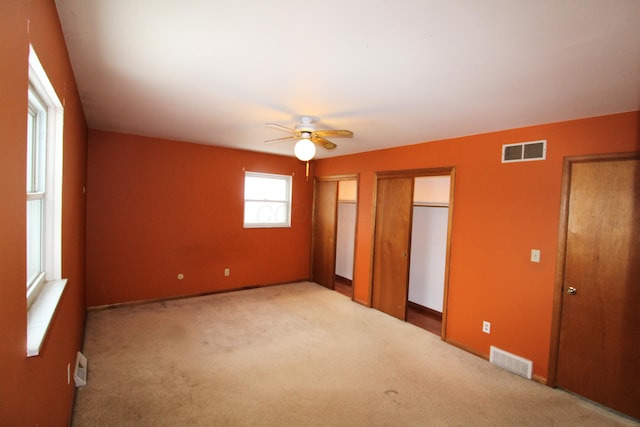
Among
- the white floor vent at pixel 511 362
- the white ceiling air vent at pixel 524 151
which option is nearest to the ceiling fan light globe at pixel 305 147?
the white ceiling air vent at pixel 524 151

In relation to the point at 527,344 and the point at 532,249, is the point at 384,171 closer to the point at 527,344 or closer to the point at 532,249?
the point at 532,249

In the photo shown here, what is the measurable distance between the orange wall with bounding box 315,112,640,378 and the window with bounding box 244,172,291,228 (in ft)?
8.99

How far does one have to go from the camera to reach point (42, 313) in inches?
52.9

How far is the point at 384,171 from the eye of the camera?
451 centimetres

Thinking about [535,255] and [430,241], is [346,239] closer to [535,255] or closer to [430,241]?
[430,241]

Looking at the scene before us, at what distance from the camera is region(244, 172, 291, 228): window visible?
5.43 metres

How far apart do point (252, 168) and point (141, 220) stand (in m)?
1.90

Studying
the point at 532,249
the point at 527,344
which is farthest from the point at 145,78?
the point at 527,344

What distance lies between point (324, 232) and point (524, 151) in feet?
11.7

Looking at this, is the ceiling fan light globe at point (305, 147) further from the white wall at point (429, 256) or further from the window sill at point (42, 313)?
the white wall at point (429, 256)

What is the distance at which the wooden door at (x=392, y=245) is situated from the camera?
4227 millimetres

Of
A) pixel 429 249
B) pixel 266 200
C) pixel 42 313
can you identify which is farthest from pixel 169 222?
pixel 429 249

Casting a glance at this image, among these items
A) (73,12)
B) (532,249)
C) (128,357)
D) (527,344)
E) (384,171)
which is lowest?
(128,357)

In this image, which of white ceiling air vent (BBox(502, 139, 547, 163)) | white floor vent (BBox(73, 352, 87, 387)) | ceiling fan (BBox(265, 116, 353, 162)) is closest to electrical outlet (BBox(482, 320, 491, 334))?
white ceiling air vent (BBox(502, 139, 547, 163))
